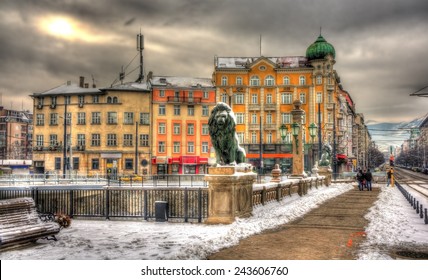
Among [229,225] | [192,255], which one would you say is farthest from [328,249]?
[229,225]

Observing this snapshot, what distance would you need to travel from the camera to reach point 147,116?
56.7m

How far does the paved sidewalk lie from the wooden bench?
3645mm

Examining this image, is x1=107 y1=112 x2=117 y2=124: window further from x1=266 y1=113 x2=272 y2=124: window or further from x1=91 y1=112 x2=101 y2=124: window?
x1=266 y1=113 x2=272 y2=124: window

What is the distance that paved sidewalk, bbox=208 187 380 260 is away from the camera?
8.45 meters

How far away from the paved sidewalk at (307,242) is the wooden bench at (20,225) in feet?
12.0

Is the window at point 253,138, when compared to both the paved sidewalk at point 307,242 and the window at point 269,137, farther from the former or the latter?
the paved sidewalk at point 307,242

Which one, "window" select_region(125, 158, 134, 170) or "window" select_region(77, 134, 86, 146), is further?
"window" select_region(77, 134, 86, 146)

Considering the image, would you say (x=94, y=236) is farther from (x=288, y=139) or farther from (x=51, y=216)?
(x=288, y=139)

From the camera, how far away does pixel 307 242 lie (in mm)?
9805

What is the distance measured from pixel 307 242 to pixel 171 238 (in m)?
2.90

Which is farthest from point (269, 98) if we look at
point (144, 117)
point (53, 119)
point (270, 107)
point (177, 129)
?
point (53, 119)

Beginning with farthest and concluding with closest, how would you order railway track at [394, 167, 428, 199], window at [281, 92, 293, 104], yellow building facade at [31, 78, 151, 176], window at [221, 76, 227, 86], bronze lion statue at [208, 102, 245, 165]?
1. window at [281, 92, 293, 104]
2. window at [221, 76, 227, 86]
3. yellow building facade at [31, 78, 151, 176]
4. railway track at [394, 167, 428, 199]
5. bronze lion statue at [208, 102, 245, 165]

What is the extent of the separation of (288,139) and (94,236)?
5278 centimetres

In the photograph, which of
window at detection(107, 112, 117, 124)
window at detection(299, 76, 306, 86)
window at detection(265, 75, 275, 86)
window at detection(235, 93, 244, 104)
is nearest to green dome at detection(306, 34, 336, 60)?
window at detection(299, 76, 306, 86)
